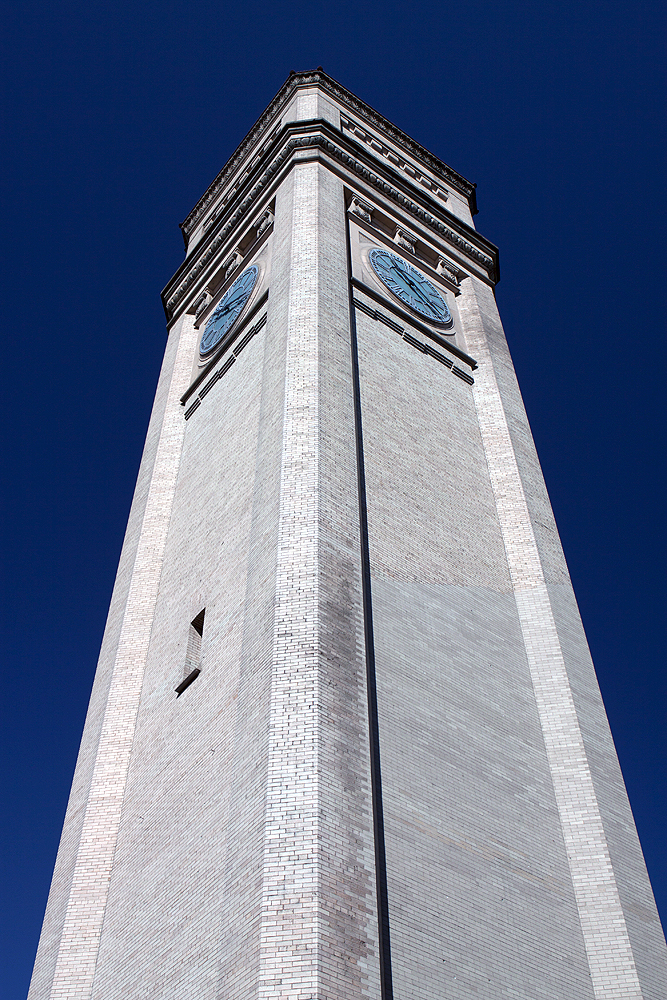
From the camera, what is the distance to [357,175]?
20359 mm

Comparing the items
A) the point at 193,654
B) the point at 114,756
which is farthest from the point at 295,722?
the point at 114,756

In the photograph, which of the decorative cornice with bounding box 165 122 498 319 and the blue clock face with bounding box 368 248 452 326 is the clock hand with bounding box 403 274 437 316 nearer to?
the blue clock face with bounding box 368 248 452 326

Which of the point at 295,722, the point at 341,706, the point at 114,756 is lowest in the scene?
the point at 295,722

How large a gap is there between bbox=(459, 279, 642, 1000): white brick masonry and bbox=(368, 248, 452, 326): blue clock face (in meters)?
2.53

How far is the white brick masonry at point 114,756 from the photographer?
10.2 metres

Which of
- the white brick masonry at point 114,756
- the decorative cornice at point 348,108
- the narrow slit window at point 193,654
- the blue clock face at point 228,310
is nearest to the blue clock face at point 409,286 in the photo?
the blue clock face at point 228,310

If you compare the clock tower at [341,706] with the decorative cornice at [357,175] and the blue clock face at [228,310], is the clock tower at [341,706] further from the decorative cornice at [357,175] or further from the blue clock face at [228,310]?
the decorative cornice at [357,175]

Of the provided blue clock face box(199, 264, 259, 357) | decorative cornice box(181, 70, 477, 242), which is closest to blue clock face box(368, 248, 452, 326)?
blue clock face box(199, 264, 259, 357)

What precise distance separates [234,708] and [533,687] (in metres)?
4.08

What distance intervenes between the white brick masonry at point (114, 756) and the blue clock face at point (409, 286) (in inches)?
192

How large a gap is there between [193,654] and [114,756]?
165 centimetres

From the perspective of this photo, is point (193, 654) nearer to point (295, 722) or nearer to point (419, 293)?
point (295, 722)

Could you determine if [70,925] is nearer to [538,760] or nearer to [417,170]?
[538,760]

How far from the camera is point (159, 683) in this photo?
12.4m
